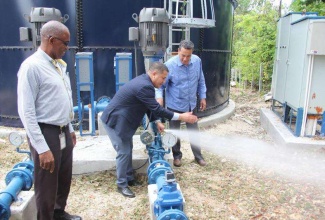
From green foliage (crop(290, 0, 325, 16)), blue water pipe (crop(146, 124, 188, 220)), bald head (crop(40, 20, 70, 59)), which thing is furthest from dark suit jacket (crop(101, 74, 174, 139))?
green foliage (crop(290, 0, 325, 16))

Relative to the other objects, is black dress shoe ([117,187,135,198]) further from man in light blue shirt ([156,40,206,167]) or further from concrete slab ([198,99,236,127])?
concrete slab ([198,99,236,127])

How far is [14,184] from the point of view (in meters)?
3.22

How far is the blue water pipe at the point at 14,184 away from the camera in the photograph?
9.66 feet

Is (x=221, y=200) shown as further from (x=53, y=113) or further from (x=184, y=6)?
(x=184, y=6)

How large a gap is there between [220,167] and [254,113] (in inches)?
189

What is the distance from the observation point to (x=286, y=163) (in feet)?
17.2

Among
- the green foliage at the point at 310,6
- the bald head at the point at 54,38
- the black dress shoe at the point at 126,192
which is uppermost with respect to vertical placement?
the green foliage at the point at 310,6

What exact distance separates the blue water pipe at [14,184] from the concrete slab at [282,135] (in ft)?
14.0

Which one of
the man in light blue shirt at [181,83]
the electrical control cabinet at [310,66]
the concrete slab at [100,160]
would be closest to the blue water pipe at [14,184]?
the concrete slab at [100,160]

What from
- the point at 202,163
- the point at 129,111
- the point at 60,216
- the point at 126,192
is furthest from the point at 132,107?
the point at 202,163

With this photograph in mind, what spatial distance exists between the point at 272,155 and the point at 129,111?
3.08 metres

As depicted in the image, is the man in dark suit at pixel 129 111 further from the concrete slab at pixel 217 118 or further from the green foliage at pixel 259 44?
the green foliage at pixel 259 44

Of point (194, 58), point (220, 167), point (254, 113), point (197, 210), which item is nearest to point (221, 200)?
point (197, 210)

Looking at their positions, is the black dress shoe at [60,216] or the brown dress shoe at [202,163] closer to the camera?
the black dress shoe at [60,216]
